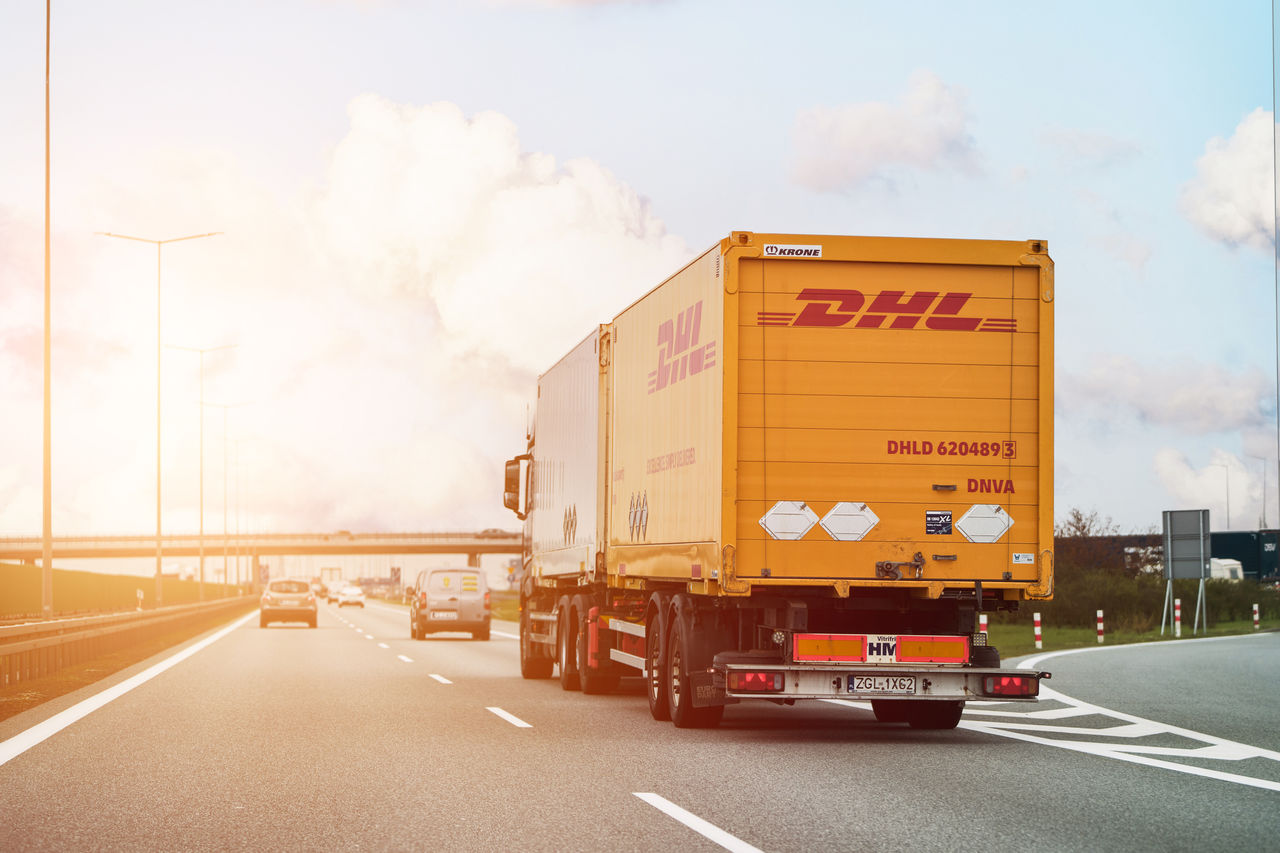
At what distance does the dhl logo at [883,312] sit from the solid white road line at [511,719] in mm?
4184

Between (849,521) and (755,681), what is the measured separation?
4.61ft

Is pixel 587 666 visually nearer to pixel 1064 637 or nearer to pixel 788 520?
pixel 788 520

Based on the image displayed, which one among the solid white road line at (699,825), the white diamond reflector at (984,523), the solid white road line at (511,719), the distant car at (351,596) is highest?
the white diamond reflector at (984,523)

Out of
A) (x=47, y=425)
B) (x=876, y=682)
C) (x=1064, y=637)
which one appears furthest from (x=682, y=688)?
(x=1064, y=637)

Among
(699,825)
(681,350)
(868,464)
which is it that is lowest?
(699,825)

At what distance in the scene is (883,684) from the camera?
1147 cm

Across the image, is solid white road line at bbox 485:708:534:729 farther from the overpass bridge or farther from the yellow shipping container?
the overpass bridge

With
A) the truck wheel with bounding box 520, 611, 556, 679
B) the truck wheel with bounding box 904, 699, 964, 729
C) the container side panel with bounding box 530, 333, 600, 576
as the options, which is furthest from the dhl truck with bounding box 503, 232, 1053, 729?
the truck wheel with bounding box 520, 611, 556, 679

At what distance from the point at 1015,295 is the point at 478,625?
78.2 feet

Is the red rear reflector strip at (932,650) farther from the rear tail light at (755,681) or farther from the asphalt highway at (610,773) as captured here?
the rear tail light at (755,681)

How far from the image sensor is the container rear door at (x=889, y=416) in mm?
11438

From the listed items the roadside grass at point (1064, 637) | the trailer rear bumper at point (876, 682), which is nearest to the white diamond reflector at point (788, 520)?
the trailer rear bumper at point (876, 682)

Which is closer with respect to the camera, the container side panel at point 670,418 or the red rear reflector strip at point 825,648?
the red rear reflector strip at point 825,648

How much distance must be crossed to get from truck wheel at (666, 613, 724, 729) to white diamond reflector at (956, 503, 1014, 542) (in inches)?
94.6
